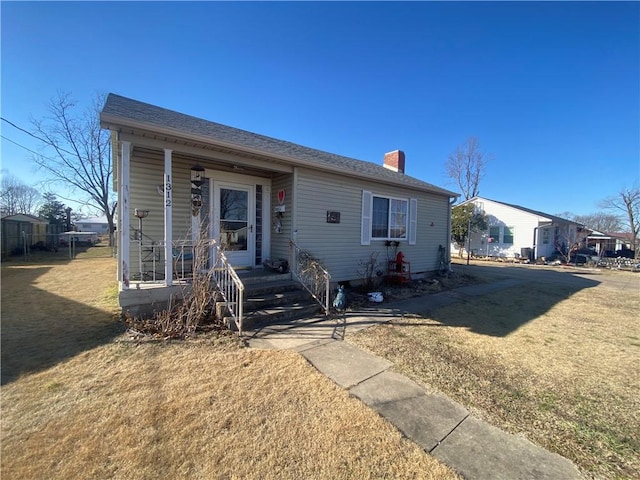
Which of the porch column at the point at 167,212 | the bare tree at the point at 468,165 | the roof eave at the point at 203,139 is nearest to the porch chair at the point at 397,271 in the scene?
the roof eave at the point at 203,139

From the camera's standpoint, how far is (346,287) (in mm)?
7719

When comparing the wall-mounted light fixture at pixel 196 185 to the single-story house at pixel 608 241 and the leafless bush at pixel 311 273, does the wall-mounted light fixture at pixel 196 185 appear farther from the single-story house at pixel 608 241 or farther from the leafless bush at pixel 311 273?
the single-story house at pixel 608 241

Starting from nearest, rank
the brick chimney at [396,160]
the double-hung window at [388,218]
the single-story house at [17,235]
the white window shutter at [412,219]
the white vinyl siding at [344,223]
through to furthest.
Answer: the white vinyl siding at [344,223]
the double-hung window at [388,218]
the white window shutter at [412,219]
the brick chimney at [396,160]
the single-story house at [17,235]

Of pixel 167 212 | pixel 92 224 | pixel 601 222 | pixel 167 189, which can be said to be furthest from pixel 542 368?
pixel 92 224

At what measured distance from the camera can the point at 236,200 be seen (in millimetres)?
6758

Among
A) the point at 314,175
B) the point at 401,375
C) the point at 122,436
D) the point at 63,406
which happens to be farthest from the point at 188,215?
the point at 401,375

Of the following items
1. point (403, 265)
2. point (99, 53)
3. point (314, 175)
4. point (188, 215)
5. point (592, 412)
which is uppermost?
point (99, 53)

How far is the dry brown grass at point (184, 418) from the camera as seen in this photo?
1893 mm

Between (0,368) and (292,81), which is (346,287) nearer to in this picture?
(0,368)

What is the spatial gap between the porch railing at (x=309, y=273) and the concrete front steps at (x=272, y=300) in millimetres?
155

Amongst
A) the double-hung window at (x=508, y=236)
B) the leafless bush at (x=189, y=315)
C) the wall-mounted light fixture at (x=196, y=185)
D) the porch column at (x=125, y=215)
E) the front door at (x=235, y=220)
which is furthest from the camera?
the double-hung window at (x=508, y=236)

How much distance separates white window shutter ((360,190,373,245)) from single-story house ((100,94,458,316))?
30mm

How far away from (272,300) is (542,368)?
4316mm

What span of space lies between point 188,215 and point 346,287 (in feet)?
14.8
